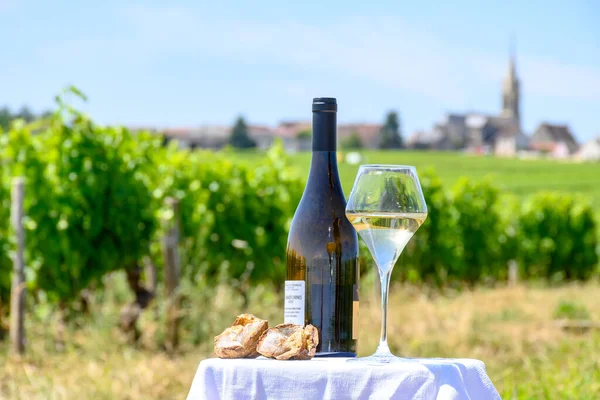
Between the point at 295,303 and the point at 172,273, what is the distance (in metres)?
5.60

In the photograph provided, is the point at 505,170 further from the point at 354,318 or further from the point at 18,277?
the point at 354,318

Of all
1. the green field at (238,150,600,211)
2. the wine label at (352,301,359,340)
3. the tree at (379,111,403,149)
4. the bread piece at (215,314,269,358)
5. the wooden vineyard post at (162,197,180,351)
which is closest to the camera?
the bread piece at (215,314,269,358)

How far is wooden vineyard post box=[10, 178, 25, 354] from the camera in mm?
7527

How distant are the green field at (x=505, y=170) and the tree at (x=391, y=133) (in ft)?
58.7

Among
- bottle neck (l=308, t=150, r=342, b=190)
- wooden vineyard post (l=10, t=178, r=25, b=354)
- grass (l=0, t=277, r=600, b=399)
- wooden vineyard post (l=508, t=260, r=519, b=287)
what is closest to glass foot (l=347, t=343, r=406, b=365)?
bottle neck (l=308, t=150, r=342, b=190)

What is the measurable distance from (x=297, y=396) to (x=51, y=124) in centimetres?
667

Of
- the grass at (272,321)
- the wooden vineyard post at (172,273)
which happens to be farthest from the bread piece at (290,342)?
the wooden vineyard post at (172,273)

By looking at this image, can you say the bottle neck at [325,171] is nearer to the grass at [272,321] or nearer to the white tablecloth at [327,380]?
the white tablecloth at [327,380]

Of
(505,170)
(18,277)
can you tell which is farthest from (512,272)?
(505,170)

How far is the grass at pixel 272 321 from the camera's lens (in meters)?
6.22

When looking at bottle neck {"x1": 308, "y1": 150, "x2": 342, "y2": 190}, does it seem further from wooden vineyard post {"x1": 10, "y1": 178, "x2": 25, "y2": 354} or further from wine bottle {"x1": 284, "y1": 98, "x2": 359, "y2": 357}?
wooden vineyard post {"x1": 10, "y1": 178, "x2": 25, "y2": 354}

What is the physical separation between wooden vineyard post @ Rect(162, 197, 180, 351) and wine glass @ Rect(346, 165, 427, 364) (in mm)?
5668

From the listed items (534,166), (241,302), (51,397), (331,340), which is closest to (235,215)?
(241,302)

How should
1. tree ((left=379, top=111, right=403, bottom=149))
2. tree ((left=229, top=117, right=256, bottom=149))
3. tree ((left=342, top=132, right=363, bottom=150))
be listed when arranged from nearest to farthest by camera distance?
tree ((left=229, top=117, right=256, bottom=149)) < tree ((left=342, top=132, right=363, bottom=150)) < tree ((left=379, top=111, right=403, bottom=149))
